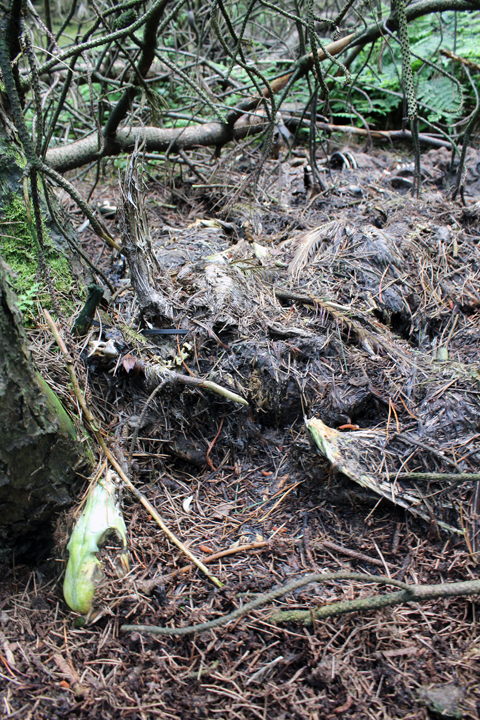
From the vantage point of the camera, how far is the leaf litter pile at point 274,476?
4.36 feet

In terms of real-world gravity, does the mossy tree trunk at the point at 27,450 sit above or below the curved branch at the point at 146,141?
below

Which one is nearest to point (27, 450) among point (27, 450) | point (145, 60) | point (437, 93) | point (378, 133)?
point (27, 450)

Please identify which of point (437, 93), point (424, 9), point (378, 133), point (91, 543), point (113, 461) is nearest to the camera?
point (91, 543)

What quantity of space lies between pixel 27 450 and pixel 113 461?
0.41m

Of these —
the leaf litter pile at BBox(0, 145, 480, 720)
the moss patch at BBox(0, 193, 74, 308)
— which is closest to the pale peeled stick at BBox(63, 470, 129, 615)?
the leaf litter pile at BBox(0, 145, 480, 720)

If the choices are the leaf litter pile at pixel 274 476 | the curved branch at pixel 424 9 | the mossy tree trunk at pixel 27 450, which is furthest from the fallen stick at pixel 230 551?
the curved branch at pixel 424 9

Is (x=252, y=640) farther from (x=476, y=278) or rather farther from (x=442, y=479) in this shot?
(x=476, y=278)

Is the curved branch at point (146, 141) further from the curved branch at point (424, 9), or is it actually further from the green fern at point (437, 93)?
the green fern at point (437, 93)

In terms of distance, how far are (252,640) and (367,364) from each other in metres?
1.32

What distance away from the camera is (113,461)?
1851mm

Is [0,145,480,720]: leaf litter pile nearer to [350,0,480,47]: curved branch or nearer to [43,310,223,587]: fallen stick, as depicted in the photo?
[43,310,223,587]: fallen stick

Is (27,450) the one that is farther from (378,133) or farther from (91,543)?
(378,133)

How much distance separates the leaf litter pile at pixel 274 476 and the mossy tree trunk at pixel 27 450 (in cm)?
11

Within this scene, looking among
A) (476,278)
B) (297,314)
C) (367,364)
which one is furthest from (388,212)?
(367,364)
